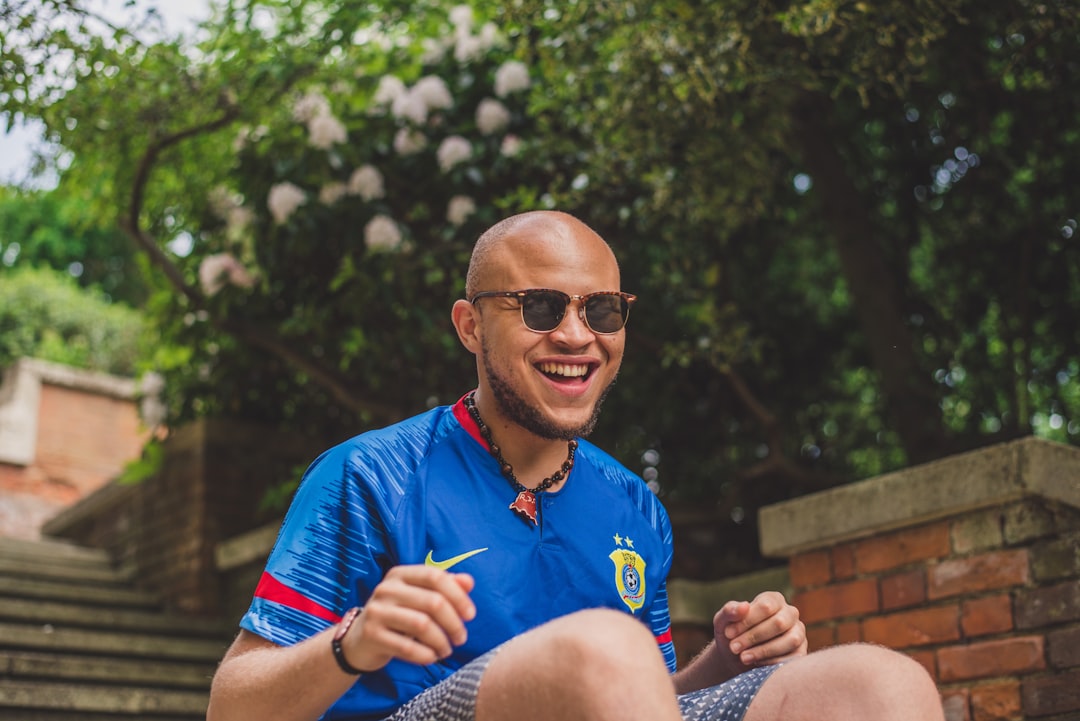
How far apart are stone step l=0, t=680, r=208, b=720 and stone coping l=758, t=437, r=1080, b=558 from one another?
2.66 meters

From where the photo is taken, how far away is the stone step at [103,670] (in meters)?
4.82

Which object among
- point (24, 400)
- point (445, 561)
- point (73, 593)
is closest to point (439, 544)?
point (445, 561)

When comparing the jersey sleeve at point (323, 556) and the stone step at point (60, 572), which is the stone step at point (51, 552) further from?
the jersey sleeve at point (323, 556)

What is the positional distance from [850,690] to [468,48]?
4.19m

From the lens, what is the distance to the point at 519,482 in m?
2.04

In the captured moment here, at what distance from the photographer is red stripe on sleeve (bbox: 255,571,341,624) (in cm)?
174

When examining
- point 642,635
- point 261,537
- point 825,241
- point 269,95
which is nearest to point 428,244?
point 269,95

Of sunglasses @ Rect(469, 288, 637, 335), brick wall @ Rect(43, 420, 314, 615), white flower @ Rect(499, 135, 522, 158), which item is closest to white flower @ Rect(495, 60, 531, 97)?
white flower @ Rect(499, 135, 522, 158)

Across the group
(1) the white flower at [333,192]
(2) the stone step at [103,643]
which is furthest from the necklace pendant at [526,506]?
(2) the stone step at [103,643]

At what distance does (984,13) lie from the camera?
432cm

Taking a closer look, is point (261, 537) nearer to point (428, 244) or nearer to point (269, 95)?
point (428, 244)

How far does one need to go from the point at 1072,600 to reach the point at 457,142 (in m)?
3.12

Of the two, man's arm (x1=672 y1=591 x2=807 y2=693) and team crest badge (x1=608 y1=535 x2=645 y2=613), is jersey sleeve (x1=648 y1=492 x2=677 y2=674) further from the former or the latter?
man's arm (x1=672 y1=591 x2=807 y2=693)

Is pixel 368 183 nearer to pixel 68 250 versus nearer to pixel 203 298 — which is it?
pixel 203 298
